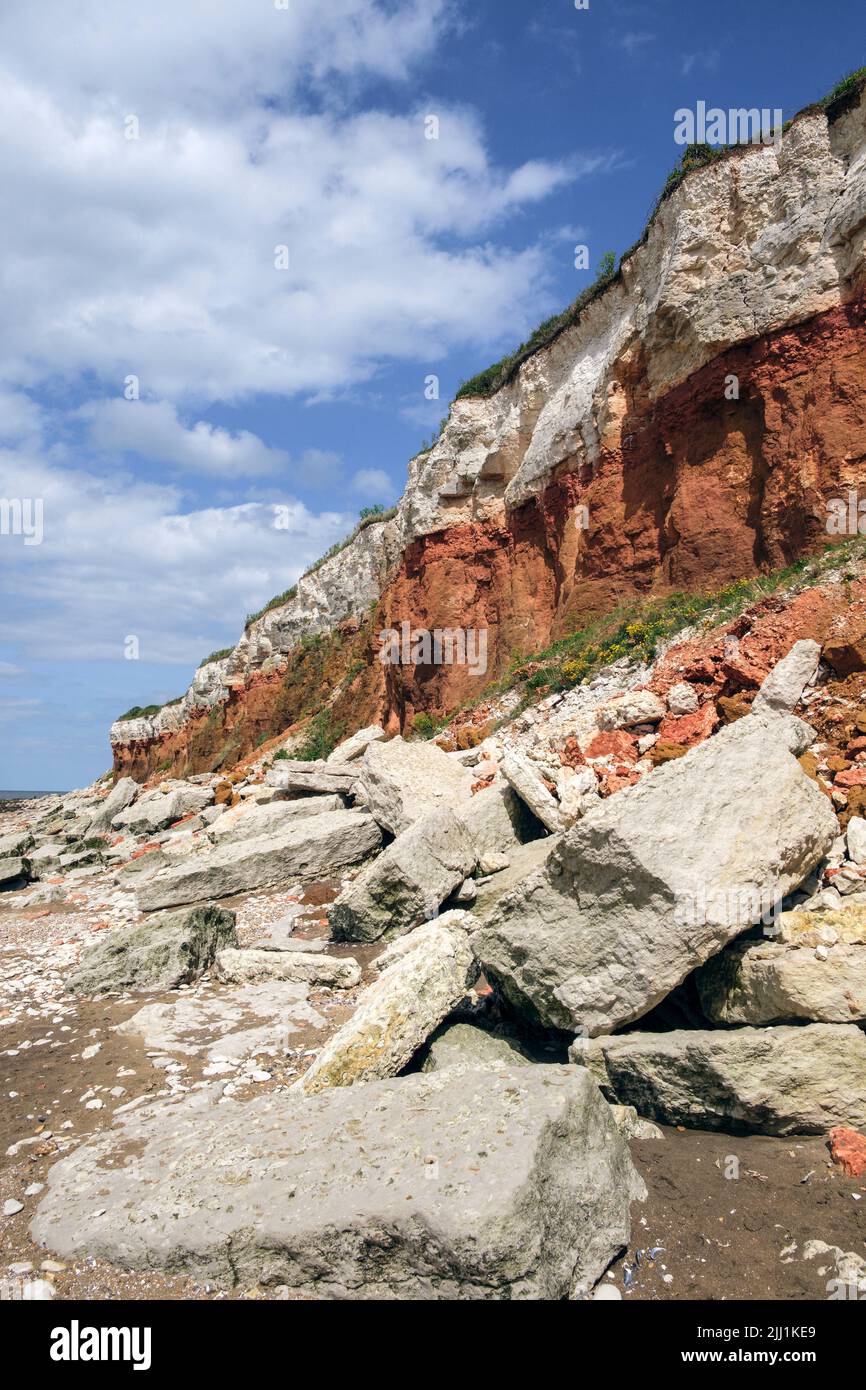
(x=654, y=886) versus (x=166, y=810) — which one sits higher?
(x=654, y=886)

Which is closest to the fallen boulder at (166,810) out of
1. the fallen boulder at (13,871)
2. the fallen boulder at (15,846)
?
the fallen boulder at (15,846)

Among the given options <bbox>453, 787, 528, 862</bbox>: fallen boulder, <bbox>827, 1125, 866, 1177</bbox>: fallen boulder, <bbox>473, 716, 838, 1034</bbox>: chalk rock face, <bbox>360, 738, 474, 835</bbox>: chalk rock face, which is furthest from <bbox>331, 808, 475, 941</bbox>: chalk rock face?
<bbox>827, 1125, 866, 1177</bbox>: fallen boulder

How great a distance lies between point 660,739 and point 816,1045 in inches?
210

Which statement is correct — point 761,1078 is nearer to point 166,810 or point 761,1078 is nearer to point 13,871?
point 13,871

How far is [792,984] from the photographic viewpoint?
413cm

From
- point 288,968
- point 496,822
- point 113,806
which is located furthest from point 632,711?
point 113,806

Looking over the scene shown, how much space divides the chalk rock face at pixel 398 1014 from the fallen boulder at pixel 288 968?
1595 millimetres

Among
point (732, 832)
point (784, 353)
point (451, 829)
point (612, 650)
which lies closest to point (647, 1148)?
point (732, 832)

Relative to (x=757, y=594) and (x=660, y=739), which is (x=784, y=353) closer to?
(x=757, y=594)

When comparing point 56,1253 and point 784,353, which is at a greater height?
point 784,353

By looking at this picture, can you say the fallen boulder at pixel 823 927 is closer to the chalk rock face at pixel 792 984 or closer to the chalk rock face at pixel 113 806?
the chalk rock face at pixel 792 984

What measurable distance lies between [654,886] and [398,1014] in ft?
6.15

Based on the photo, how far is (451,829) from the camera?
7773mm

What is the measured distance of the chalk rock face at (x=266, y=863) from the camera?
10.1m
